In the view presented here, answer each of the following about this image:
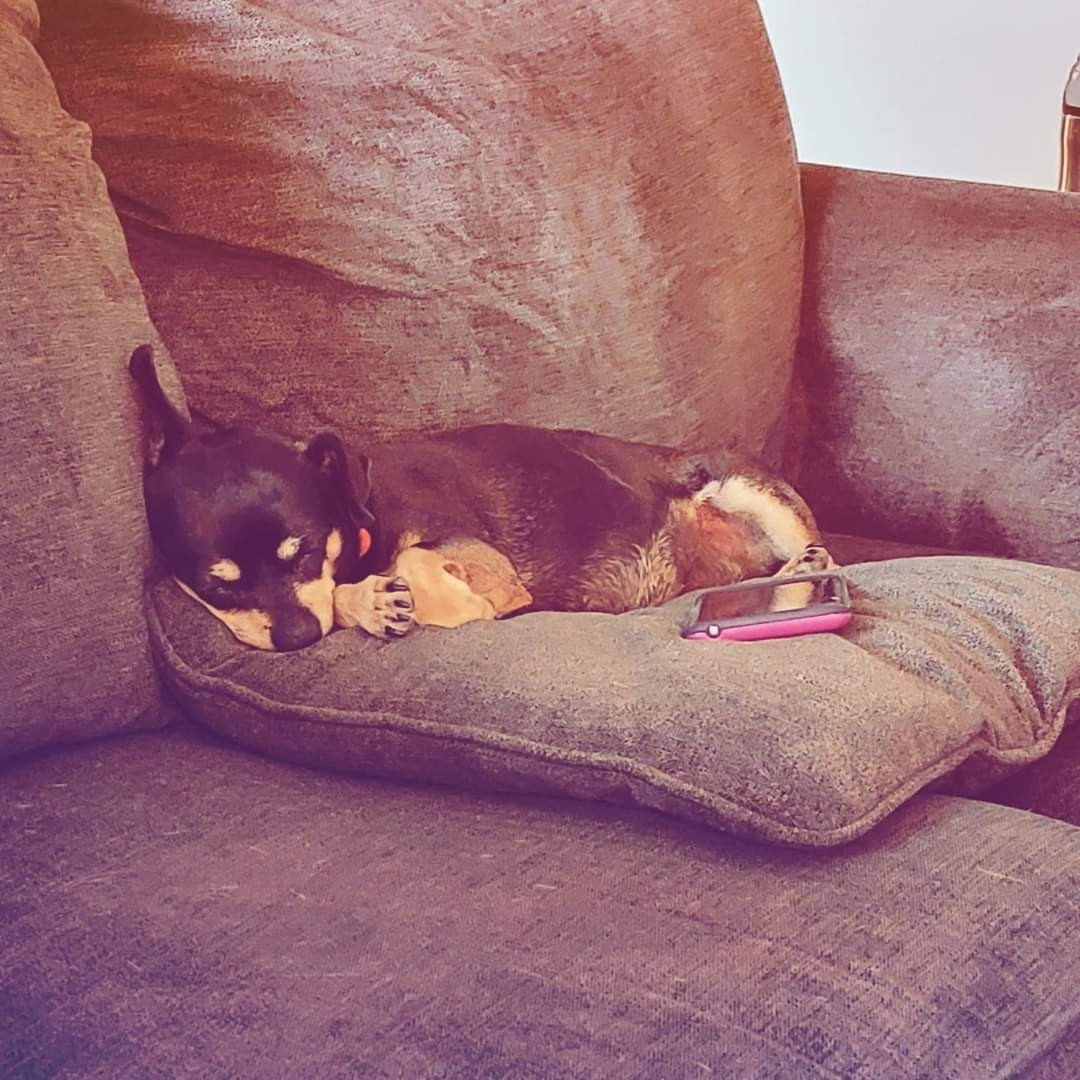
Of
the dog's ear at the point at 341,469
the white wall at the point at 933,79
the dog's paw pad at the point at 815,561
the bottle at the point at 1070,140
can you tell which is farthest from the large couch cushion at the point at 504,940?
the white wall at the point at 933,79

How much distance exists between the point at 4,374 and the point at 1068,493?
4.02 ft

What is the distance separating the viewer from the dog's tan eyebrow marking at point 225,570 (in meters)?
1.42

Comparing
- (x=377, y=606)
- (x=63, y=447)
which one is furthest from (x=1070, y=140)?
(x=63, y=447)

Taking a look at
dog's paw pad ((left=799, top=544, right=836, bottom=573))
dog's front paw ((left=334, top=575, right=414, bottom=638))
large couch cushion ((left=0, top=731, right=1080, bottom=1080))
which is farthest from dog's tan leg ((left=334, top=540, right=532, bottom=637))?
dog's paw pad ((left=799, top=544, right=836, bottom=573))

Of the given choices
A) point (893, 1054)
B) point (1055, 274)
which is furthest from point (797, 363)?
point (893, 1054)

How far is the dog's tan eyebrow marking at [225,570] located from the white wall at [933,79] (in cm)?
188

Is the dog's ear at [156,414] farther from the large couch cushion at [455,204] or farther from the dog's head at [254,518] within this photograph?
the large couch cushion at [455,204]

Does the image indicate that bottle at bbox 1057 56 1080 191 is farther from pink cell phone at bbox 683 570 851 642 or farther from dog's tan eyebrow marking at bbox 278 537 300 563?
dog's tan eyebrow marking at bbox 278 537 300 563

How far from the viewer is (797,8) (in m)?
2.86

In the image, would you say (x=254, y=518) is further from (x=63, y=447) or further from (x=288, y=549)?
(x=63, y=447)

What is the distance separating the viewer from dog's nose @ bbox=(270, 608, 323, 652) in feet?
4.38

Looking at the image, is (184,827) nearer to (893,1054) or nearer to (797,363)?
(893,1054)

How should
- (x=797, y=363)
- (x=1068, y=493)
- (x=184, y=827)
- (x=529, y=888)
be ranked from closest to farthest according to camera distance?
(x=529, y=888)
(x=184, y=827)
(x=1068, y=493)
(x=797, y=363)

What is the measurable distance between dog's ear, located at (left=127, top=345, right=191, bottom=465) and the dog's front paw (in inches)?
8.5
